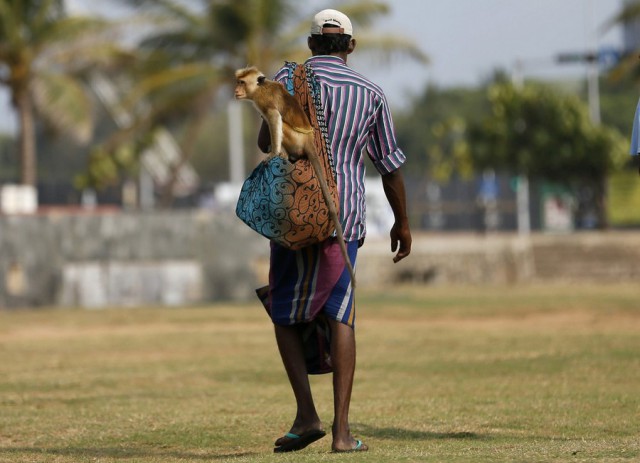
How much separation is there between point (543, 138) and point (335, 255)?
1473 inches

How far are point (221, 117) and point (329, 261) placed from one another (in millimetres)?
102107

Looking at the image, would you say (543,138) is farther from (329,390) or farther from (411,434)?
(411,434)

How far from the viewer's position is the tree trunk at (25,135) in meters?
32.0

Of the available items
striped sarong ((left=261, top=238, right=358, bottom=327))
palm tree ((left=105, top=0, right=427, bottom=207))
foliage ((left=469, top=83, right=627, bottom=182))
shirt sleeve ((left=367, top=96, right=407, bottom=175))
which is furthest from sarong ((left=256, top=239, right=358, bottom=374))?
foliage ((left=469, top=83, right=627, bottom=182))

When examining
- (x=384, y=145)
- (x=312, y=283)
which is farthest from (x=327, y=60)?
(x=312, y=283)

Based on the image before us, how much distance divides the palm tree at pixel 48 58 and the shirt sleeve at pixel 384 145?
25614mm

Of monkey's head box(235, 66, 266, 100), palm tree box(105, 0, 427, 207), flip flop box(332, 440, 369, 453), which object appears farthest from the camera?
palm tree box(105, 0, 427, 207)

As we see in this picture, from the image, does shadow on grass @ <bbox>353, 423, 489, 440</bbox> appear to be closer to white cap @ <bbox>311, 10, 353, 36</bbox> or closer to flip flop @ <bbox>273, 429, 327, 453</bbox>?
flip flop @ <bbox>273, 429, 327, 453</bbox>

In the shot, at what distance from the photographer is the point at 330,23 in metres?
6.51

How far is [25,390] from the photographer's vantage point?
33.7ft

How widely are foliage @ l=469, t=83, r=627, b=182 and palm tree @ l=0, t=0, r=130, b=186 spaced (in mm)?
15798

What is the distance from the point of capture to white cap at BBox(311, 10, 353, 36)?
6.51 metres

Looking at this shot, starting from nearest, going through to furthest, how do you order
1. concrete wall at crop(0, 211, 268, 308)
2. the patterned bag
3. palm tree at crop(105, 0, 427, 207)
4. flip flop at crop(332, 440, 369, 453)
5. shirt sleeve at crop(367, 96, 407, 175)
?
1. the patterned bag
2. flip flop at crop(332, 440, 369, 453)
3. shirt sleeve at crop(367, 96, 407, 175)
4. concrete wall at crop(0, 211, 268, 308)
5. palm tree at crop(105, 0, 427, 207)

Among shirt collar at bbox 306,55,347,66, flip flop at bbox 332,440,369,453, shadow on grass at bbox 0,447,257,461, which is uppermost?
shirt collar at bbox 306,55,347,66
